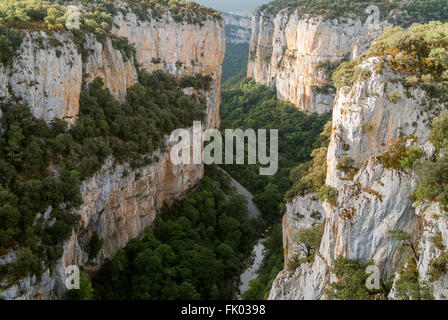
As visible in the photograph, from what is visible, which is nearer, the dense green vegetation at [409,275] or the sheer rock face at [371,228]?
the dense green vegetation at [409,275]

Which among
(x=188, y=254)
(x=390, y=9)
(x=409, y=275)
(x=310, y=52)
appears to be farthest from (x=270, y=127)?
(x=409, y=275)

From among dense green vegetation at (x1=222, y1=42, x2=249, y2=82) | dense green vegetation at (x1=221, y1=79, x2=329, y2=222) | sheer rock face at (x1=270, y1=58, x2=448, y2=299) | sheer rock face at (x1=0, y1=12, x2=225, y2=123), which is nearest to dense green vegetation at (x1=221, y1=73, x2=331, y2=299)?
dense green vegetation at (x1=221, y1=79, x2=329, y2=222)

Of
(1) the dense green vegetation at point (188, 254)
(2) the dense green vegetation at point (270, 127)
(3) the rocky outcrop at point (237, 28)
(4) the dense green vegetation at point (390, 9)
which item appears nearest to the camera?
(1) the dense green vegetation at point (188, 254)

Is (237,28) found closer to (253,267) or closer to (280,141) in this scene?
(280,141)

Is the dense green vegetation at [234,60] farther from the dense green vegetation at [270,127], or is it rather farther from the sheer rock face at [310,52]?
the sheer rock face at [310,52]

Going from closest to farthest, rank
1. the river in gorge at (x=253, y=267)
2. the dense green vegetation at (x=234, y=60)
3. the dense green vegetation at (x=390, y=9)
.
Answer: the river in gorge at (x=253, y=267) → the dense green vegetation at (x=390, y=9) → the dense green vegetation at (x=234, y=60)

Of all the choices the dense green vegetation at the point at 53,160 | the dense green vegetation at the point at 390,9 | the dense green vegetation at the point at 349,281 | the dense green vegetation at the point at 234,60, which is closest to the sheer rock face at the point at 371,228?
the dense green vegetation at the point at 349,281

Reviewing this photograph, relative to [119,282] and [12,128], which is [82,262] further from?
[12,128]
